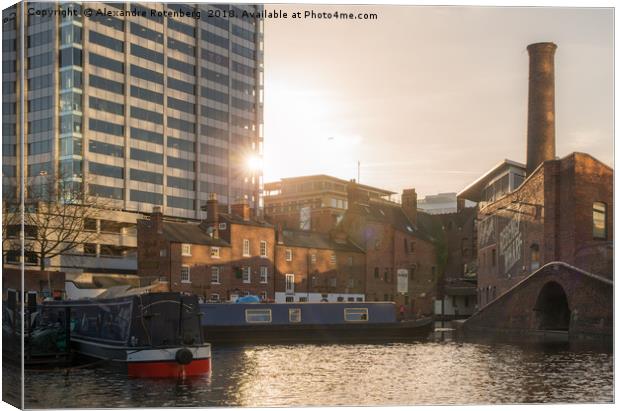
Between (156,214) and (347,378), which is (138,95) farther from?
(347,378)

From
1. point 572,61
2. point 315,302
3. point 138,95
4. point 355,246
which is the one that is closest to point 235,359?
point 355,246

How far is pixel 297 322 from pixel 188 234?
22.4 ft

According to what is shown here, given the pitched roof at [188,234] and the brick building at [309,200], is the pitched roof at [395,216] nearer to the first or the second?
the brick building at [309,200]

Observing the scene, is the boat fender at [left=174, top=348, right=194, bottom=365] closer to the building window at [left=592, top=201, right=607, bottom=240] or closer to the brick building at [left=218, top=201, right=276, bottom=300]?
the brick building at [left=218, top=201, right=276, bottom=300]

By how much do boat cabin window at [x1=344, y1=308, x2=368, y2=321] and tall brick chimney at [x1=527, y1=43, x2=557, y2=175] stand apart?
853cm

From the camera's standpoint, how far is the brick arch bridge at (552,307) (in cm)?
2886

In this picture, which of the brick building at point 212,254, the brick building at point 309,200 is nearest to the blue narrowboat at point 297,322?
the brick building at point 212,254

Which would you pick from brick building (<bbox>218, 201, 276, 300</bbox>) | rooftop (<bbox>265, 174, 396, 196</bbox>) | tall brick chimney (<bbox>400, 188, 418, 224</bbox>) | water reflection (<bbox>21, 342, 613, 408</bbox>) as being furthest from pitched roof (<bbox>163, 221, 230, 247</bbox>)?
rooftop (<bbox>265, 174, 396, 196</bbox>)

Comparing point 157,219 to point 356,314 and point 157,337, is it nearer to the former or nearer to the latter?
point 356,314

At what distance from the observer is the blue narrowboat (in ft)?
117

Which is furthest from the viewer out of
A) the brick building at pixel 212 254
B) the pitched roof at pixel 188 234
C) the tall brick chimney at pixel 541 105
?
the pitched roof at pixel 188 234

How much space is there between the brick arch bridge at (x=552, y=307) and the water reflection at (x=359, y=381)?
1278 mm

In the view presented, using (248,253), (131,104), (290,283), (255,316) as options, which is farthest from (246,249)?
(131,104)

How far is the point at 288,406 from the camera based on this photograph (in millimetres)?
16734
